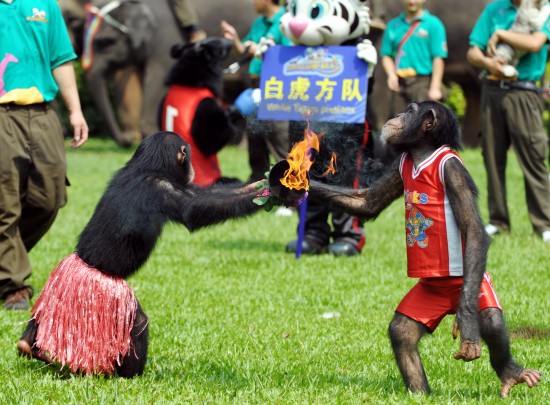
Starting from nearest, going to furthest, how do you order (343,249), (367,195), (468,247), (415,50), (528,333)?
(468,247)
(367,195)
(528,333)
(343,249)
(415,50)

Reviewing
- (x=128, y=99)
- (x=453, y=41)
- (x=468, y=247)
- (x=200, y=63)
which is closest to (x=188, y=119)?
(x=200, y=63)

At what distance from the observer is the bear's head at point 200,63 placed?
346 inches

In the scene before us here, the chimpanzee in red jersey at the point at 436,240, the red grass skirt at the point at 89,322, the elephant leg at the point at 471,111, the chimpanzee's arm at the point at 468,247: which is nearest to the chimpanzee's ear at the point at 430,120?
the chimpanzee in red jersey at the point at 436,240

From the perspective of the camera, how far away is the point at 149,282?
7.14m

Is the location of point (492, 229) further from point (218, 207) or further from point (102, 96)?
point (102, 96)

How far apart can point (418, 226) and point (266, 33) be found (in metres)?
5.55

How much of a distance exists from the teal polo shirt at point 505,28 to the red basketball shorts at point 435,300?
503cm

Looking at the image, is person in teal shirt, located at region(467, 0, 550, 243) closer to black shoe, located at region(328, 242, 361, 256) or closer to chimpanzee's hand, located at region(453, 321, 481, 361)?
black shoe, located at region(328, 242, 361, 256)

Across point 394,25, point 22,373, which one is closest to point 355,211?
point 22,373

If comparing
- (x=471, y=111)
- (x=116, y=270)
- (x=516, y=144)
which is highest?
(x=116, y=270)

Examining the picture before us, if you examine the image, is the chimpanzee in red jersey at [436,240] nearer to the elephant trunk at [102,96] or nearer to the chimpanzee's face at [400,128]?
the chimpanzee's face at [400,128]

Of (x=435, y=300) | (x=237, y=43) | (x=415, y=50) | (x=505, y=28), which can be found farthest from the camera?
(x=415, y=50)

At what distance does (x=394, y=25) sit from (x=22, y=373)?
7.61 metres

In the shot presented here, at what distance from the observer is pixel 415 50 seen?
37.4 feet
